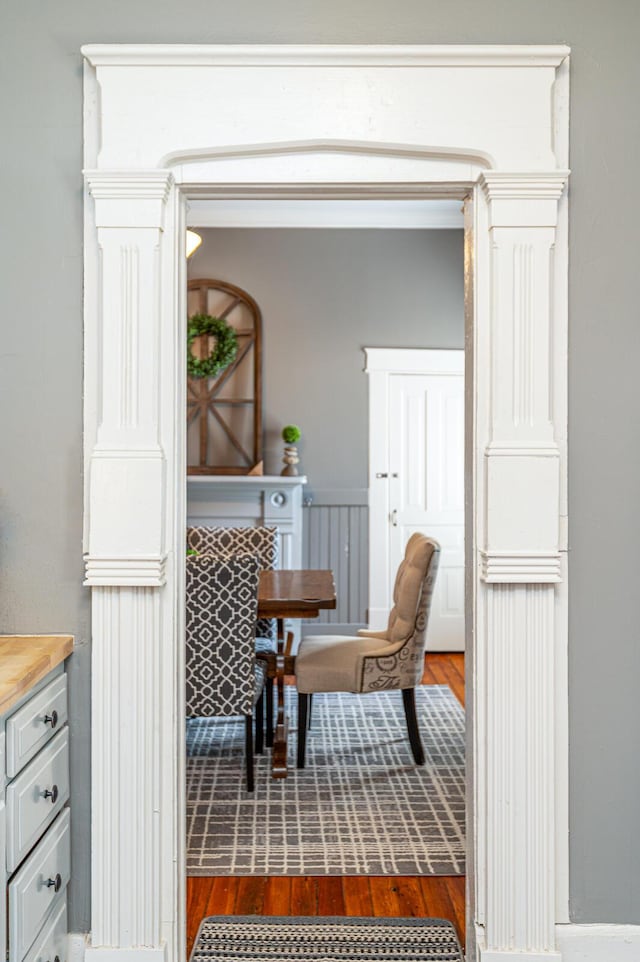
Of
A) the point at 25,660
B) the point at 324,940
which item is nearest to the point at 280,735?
the point at 324,940

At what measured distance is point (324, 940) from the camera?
2.36 meters

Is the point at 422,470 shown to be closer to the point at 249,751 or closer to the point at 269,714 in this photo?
the point at 269,714

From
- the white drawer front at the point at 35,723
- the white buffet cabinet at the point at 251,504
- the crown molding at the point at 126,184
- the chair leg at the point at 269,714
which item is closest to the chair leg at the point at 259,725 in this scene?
the chair leg at the point at 269,714

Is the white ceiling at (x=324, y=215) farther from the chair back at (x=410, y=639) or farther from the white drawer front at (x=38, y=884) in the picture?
the white drawer front at (x=38, y=884)

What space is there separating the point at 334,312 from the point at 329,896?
4.14 meters

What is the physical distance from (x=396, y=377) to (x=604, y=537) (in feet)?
12.8

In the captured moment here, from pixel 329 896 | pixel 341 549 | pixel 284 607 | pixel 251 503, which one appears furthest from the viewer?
pixel 341 549

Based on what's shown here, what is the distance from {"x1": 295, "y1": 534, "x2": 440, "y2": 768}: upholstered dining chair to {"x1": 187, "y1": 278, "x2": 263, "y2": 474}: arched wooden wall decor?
2139mm

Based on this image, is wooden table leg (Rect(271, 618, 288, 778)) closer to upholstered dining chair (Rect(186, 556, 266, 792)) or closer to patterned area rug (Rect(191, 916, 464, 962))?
upholstered dining chair (Rect(186, 556, 266, 792))

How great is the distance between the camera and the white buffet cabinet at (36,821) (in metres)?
1.70

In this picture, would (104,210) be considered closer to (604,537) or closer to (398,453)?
(604,537)

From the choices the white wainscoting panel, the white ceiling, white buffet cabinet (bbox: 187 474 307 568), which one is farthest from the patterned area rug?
the white ceiling

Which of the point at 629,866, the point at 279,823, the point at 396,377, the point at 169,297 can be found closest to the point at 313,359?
the point at 396,377

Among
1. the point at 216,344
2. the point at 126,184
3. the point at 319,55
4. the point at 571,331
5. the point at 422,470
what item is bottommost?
the point at 422,470
